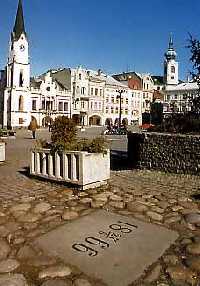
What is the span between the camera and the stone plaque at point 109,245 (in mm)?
3418

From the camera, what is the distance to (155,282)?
3.19 metres

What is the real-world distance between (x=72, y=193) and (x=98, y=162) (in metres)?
0.94

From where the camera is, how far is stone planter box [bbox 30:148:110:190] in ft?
21.1

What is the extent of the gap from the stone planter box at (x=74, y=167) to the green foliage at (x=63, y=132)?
31 centimetres

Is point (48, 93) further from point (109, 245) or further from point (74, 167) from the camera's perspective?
point (109, 245)

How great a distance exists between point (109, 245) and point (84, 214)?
3.84 ft

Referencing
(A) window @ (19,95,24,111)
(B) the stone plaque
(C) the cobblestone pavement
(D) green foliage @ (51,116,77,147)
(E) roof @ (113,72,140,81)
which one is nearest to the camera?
(C) the cobblestone pavement

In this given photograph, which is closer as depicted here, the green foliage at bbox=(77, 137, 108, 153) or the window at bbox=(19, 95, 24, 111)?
the green foliage at bbox=(77, 137, 108, 153)

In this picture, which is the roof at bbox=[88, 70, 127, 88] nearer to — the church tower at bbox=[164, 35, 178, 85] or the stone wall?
the church tower at bbox=[164, 35, 178, 85]

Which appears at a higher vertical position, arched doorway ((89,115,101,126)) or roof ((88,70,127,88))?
roof ((88,70,127,88))

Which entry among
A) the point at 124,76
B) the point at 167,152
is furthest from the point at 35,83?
the point at 167,152

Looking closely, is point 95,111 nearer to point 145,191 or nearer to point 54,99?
point 54,99

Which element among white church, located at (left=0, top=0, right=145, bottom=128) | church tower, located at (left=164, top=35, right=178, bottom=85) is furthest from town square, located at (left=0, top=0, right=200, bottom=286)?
church tower, located at (left=164, top=35, right=178, bottom=85)

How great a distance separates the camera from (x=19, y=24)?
65.1 metres
